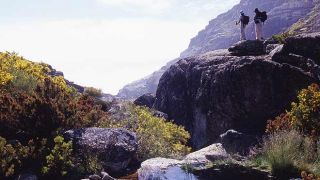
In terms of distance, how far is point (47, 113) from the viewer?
38.9ft

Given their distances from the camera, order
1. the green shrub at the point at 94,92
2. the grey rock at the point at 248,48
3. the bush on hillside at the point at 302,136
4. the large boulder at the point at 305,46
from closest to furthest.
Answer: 1. the bush on hillside at the point at 302,136
2. the large boulder at the point at 305,46
3. the grey rock at the point at 248,48
4. the green shrub at the point at 94,92

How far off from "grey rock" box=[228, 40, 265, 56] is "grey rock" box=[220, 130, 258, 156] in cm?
569

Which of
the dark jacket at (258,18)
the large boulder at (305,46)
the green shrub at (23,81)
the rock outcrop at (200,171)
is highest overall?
the dark jacket at (258,18)

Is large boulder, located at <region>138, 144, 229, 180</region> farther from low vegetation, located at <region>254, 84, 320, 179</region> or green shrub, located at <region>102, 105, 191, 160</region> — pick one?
green shrub, located at <region>102, 105, 191, 160</region>

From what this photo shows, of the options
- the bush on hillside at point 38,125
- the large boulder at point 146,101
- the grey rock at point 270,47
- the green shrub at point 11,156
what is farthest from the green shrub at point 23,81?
the large boulder at point 146,101

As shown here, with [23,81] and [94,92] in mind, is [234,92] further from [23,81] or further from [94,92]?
[94,92]

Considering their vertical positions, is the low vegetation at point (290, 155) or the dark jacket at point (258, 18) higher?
the dark jacket at point (258, 18)

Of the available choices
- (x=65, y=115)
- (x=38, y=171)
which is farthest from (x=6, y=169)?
(x=65, y=115)

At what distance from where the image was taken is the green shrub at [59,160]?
1024 cm

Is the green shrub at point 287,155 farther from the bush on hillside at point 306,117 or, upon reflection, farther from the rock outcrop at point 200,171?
the bush on hillside at point 306,117

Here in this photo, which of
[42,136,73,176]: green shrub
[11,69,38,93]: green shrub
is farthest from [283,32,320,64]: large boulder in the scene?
[42,136,73,176]: green shrub

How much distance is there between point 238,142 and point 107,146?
15.4ft

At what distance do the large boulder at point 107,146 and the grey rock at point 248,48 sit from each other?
910 cm

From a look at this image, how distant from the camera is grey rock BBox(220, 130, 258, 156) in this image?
13.9 metres
